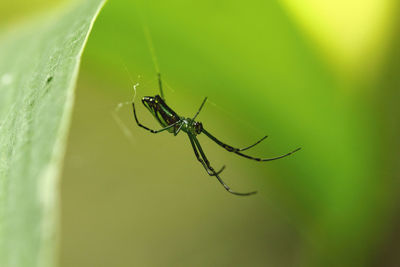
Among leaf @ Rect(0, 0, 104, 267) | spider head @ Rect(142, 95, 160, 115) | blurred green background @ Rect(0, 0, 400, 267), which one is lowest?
blurred green background @ Rect(0, 0, 400, 267)

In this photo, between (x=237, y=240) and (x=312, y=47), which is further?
(x=237, y=240)

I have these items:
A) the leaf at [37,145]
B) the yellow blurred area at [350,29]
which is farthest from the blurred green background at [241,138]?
the leaf at [37,145]

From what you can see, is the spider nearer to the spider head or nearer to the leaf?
the spider head

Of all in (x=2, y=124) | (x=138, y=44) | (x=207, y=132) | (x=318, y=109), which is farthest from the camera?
(x=207, y=132)

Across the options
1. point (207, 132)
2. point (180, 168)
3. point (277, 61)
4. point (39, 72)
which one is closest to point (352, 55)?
point (277, 61)

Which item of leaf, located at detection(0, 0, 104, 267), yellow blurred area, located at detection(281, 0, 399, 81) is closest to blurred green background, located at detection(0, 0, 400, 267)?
yellow blurred area, located at detection(281, 0, 399, 81)

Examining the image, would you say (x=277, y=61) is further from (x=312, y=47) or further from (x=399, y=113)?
(x=399, y=113)
